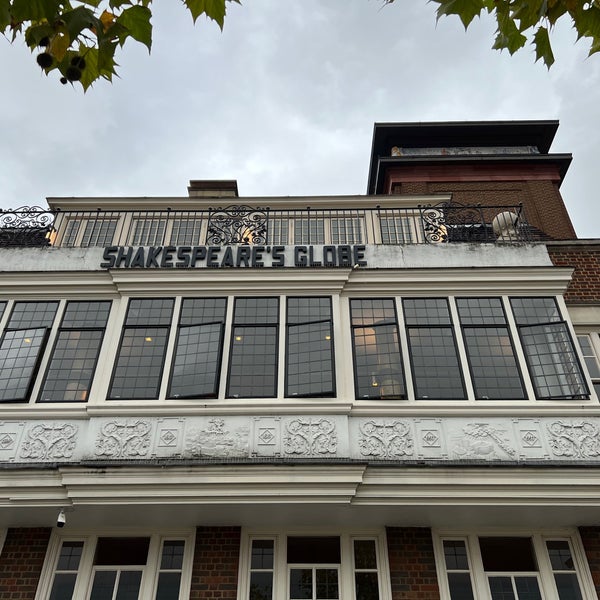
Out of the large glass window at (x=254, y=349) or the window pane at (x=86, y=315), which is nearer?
the large glass window at (x=254, y=349)

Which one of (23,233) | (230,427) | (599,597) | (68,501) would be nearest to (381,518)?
(230,427)

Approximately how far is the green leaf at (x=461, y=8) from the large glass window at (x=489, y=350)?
711 centimetres

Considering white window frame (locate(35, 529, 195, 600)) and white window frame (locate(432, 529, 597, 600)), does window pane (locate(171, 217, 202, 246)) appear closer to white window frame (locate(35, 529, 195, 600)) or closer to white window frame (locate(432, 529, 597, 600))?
white window frame (locate(35, 529, 195, 600))

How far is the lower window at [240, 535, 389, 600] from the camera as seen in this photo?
848 centimetres

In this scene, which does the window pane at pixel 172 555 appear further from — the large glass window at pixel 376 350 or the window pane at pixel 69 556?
the large glass window at pixel 376 350

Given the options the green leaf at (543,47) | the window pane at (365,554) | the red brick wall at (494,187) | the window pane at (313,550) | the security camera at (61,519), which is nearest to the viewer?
the green leaf at (543,47)

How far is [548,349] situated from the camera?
998cm

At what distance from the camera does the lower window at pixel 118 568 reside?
8.55 m

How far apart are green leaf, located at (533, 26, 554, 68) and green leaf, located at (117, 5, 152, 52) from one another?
2.78m

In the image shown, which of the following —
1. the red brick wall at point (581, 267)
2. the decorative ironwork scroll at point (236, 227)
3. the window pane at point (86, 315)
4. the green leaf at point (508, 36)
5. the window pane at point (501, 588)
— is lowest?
the window pane at point (501, 588)

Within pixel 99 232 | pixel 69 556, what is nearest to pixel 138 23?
pixel 69 556

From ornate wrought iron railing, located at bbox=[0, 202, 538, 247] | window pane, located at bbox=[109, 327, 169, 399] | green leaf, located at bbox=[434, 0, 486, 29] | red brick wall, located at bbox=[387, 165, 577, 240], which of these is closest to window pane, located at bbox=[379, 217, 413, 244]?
ornate wrought iron railing, located at bbox=[0, 202, 538, 247]

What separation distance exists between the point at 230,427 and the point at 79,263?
509 centimetres

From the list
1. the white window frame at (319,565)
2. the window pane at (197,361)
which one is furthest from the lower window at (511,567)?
the window pane at (197,361)
